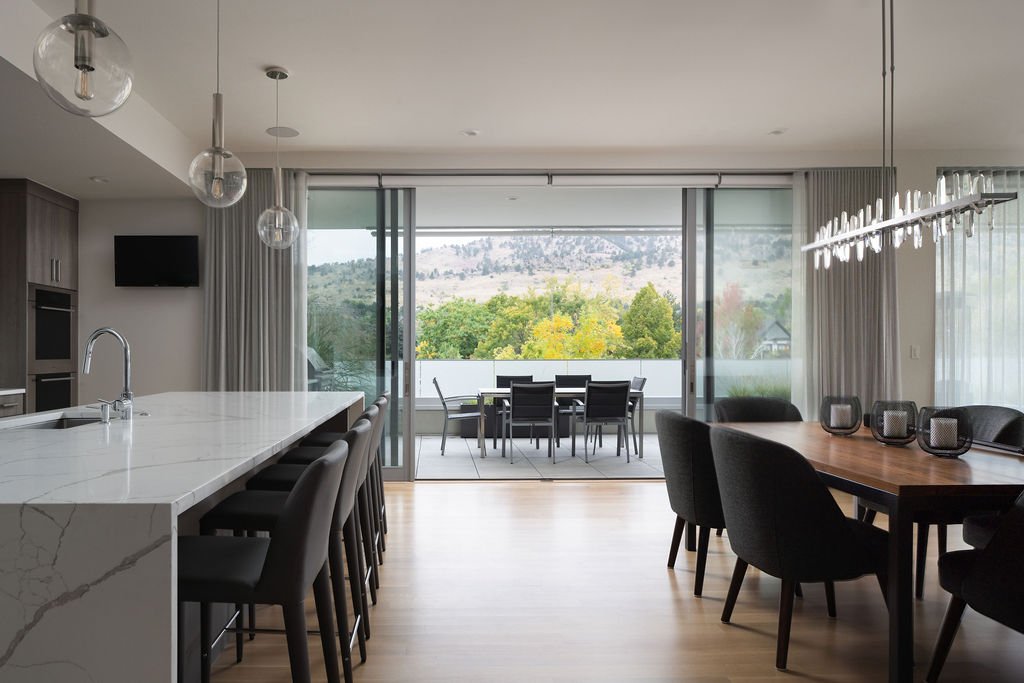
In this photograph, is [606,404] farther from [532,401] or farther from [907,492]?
[907,492]

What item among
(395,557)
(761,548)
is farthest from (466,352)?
(761,548)

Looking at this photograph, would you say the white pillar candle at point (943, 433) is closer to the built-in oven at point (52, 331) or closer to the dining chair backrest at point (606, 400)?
the dining chair backrest at point (606, 400)

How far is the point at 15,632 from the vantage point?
4.01 feet

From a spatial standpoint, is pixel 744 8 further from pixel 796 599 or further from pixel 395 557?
pixel 395 557

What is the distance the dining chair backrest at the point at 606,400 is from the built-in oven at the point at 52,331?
4.66m

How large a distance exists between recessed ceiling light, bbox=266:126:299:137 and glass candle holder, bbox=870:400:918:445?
4.20 m

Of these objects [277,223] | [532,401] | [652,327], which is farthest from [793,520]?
[652,327]

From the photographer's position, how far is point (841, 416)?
3.23 metres

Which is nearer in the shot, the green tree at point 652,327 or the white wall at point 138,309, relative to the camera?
the white wall at point 138,309

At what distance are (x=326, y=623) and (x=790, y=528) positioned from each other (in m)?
1.53

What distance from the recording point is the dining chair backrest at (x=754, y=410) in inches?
161

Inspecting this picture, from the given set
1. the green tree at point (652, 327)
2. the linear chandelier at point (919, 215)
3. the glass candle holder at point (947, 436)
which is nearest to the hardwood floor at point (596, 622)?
the glass candle holder at point (947, 436)

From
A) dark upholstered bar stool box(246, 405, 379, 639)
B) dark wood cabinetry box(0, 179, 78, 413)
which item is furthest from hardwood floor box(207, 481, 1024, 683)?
dark wood cabinetry box(0, 179, 78, 413)

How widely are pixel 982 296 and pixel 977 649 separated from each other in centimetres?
397
